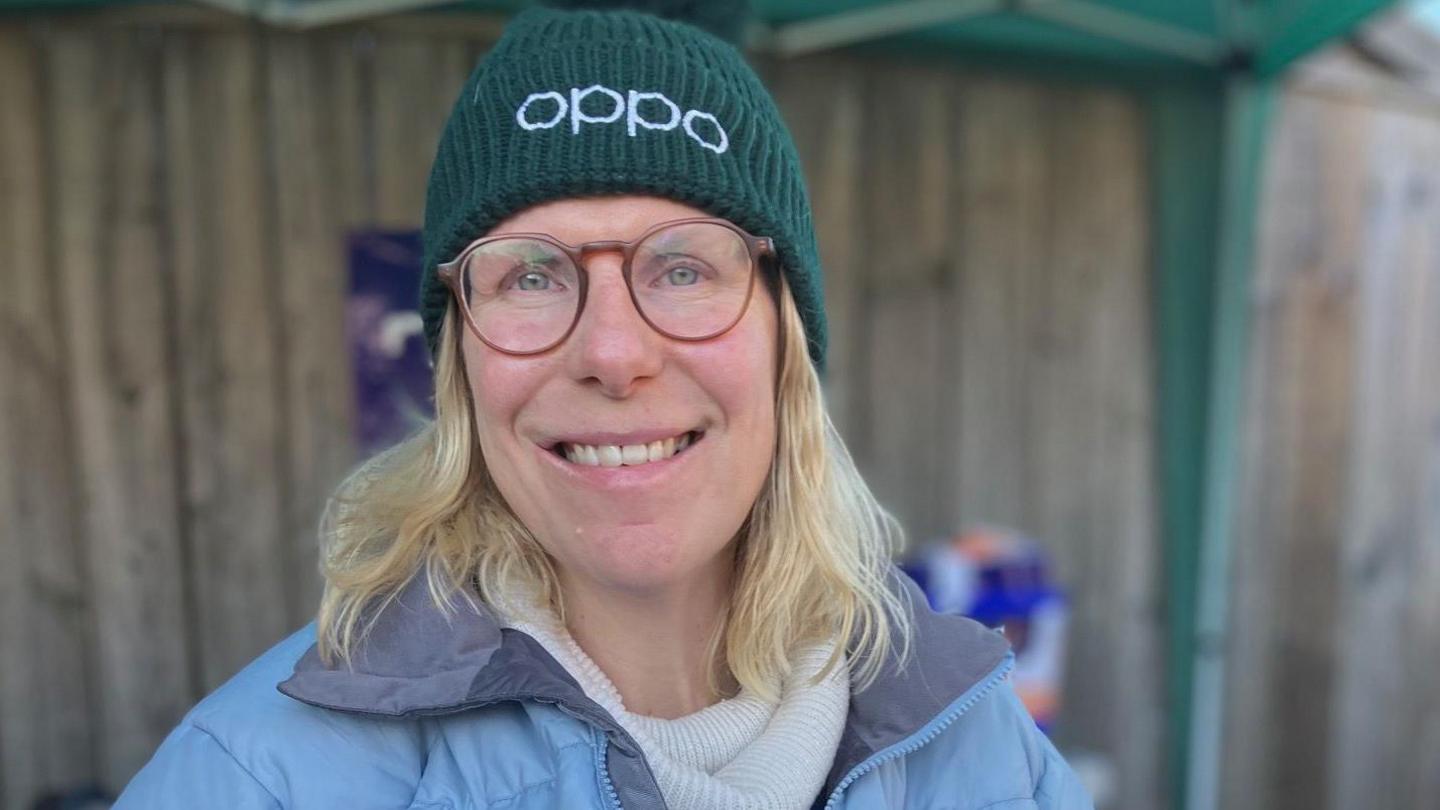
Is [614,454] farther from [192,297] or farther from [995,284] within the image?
[995,284]

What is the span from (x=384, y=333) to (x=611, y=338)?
4.93ft

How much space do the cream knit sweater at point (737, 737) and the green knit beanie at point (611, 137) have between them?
0.44 m

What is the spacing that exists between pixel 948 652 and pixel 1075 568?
1900 millimetres

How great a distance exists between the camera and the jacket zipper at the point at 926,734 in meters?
1.29

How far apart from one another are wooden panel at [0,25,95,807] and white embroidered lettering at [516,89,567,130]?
5.18 ft

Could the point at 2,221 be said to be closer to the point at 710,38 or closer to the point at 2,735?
the point at 2,735

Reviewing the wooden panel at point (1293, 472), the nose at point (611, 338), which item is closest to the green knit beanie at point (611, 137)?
the nose at point (611, 338)

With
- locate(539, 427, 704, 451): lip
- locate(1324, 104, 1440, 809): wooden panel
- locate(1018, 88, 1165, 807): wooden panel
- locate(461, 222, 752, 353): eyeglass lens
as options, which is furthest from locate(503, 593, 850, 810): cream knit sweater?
locate(1324, 104, 1440, 809): wooden panel

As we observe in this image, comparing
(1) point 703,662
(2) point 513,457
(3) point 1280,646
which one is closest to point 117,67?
(2) point 513,457

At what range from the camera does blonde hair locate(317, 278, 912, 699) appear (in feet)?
4.35

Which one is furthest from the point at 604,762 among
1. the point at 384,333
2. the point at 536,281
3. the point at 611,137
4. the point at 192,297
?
the point at 192,297

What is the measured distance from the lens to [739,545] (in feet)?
5.06

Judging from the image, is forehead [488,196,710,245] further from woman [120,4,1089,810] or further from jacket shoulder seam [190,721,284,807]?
jacket shoulder seam [190,721,284,807]

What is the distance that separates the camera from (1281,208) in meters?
3.22
